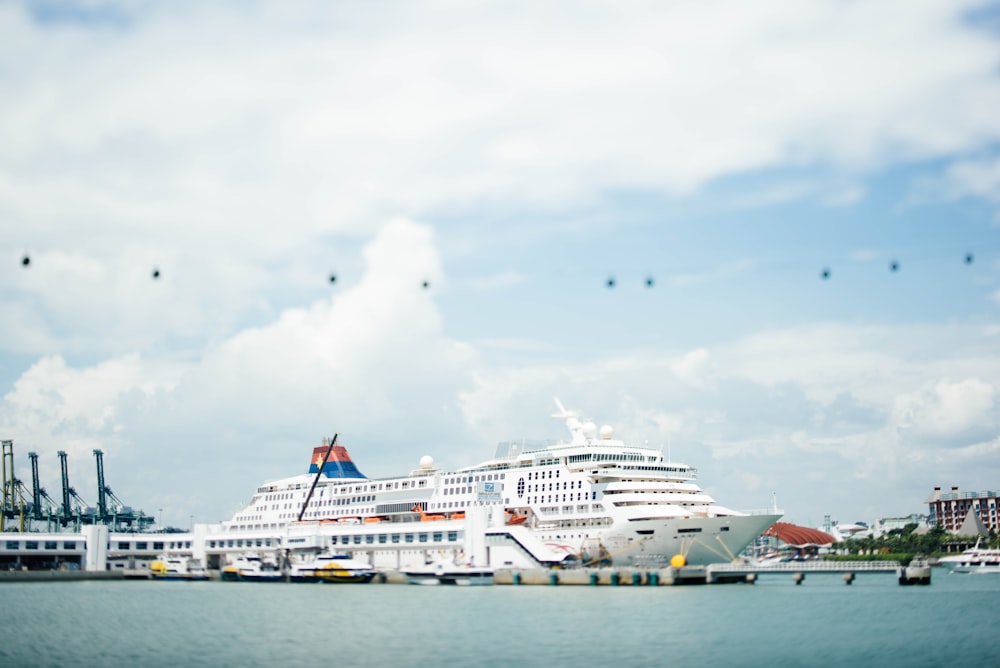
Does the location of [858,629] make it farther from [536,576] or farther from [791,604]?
[536,576]

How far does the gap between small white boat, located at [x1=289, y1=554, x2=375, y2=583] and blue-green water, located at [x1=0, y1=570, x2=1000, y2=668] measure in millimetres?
8087

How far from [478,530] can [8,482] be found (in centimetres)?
7315

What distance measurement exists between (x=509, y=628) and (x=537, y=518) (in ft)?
111

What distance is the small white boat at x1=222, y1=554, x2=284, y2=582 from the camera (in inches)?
3334

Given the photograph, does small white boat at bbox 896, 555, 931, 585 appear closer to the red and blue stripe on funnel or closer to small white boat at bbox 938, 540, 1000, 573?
small white boat at bbox 938, 540, 1000, 573

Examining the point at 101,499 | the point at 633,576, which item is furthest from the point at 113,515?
the point at 633,576

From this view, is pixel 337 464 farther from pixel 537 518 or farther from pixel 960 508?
pixel 960 508

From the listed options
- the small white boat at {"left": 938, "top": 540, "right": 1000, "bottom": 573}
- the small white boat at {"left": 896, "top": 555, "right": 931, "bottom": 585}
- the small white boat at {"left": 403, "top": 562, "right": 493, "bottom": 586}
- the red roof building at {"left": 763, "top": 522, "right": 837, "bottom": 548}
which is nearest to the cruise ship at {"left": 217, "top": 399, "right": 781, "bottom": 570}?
the small white boat at {"left": 403, "top": 562, "right": 493, "bottom": 586}

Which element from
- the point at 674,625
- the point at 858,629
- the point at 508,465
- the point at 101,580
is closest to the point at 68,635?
the point at 674,625

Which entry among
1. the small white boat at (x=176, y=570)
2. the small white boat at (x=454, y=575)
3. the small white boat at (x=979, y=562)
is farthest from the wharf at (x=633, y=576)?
the small white boat at (x=979, y=562)

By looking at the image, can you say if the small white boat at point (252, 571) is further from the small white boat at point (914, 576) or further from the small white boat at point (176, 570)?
the small white boat at point (914, 576)

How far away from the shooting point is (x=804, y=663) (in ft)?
118

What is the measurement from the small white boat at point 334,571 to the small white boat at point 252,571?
345 centimetres

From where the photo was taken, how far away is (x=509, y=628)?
4469 cm
